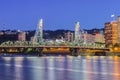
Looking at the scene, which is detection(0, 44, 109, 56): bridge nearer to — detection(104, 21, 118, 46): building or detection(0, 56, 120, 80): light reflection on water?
detection(104, 21, 118, 46): building

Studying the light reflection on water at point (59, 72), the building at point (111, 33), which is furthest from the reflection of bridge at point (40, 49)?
the light reflection on water at point (59, 72)

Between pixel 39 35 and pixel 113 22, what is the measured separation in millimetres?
43644

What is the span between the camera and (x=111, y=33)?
19038cm

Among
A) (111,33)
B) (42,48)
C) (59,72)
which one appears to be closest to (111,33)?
(111,33)

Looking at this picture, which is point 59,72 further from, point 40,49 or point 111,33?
point 111,33

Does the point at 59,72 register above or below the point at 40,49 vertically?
below

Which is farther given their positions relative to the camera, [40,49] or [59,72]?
[40,49]

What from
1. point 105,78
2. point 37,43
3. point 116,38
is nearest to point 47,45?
point 37,43

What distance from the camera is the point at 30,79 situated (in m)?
20.8

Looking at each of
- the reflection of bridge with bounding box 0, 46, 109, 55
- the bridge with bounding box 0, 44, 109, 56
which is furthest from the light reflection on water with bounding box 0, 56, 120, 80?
the reflection of bridge with bounding box 0, 46, 109, 55

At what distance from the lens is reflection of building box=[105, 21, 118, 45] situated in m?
184

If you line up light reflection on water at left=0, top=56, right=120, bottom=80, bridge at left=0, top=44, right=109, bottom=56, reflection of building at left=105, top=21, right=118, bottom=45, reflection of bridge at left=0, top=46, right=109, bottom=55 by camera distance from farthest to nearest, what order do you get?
reflection of building at left=105, top=21, right=118, bottom=45 → reflection of bridge at left=0, top=46, right=109, bottom=55 → bridge at left=0, top=44, right=109, bottom=56 → light reflection on water at left=0, top=56, right=120, bottom=80

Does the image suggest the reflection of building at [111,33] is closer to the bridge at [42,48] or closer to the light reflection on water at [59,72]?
the bridge at [42,48]

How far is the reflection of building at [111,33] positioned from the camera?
184m
